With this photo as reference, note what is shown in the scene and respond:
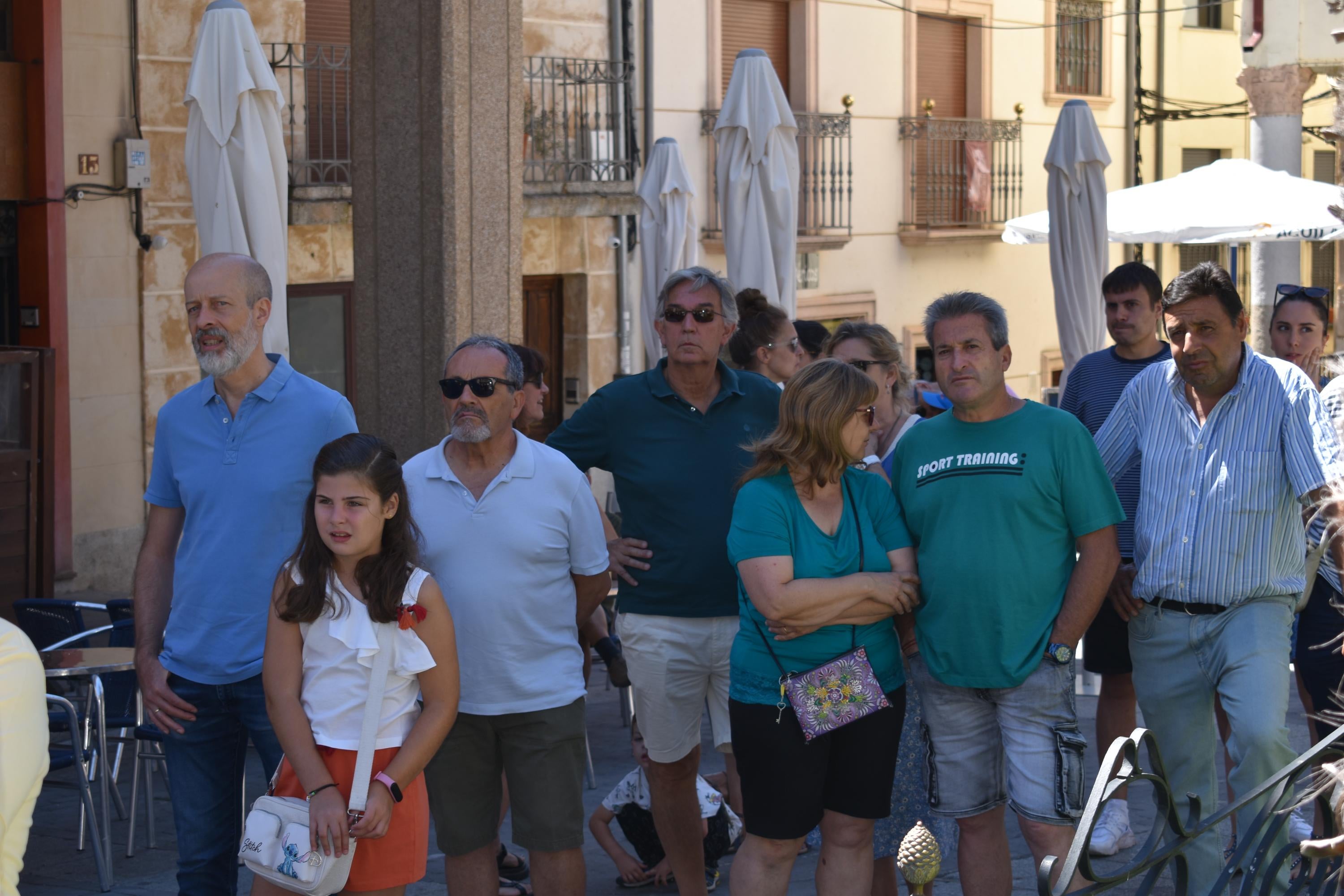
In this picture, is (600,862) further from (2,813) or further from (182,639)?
(2,813)

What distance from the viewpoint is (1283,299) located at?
6508 mm

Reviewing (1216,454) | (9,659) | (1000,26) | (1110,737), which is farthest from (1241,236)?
(9,659)

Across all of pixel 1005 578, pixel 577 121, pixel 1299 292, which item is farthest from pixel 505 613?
pixel 577 121

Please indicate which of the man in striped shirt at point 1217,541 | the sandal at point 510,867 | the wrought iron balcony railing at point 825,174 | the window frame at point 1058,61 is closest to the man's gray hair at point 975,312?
the man in striped shirt at point 1217,541

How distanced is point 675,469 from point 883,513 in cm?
72

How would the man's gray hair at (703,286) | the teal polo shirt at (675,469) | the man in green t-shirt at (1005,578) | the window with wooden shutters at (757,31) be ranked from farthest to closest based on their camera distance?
the window with wooden shutters at (757,31), the man's gray hair at (703,286), the teal polo shirt at (675,469), the man in green t-shirt at (1005,578)

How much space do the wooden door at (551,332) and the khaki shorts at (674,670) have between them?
11.2 meters

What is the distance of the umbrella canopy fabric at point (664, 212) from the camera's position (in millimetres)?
11719

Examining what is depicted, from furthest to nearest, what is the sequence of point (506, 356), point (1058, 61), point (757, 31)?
point (1058, 61)
point (757, 31)
point (506, 356)

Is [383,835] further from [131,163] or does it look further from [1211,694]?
[131,163]

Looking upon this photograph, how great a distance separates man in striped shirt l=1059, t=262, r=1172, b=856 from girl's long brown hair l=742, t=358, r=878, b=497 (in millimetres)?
1638

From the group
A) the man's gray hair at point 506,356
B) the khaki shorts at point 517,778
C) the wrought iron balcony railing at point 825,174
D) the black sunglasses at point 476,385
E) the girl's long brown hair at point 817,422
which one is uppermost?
the wrought iron balcony railing at point 825,174

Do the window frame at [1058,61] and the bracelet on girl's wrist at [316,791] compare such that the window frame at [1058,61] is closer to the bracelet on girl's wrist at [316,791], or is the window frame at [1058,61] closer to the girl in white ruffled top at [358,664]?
the girl in white ruffled top at [358,664]

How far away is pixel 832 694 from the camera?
13.3ft
